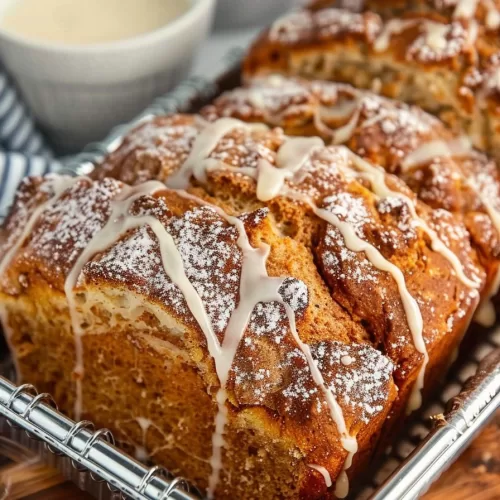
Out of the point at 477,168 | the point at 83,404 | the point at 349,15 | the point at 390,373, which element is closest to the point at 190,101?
the point at 349,15

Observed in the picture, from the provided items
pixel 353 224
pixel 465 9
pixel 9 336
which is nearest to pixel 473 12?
pixel 465 9

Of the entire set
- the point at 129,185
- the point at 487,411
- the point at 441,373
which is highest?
the point at 129,185

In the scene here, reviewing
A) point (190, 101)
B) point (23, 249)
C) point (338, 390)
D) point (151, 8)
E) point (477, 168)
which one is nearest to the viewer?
point (338, 390)

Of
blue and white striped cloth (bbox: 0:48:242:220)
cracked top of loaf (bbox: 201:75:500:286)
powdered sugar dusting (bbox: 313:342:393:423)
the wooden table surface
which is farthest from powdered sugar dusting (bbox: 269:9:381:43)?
the wooden table surface

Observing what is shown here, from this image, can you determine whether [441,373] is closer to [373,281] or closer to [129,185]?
[373,281]

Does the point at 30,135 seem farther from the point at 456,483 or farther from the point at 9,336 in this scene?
the point at 456,483

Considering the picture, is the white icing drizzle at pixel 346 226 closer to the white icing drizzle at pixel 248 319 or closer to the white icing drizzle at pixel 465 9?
the white icing drizzle at pixel 248 319
